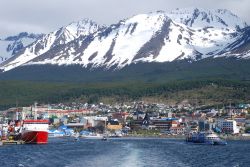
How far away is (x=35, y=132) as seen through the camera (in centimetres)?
12494

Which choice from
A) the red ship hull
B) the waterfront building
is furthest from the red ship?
the waterfront building

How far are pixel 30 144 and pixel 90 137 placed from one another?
5103 centimetres

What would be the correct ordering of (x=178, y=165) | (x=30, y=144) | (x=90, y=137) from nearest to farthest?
(x=178, y=165) < (x=30, y=144) < (x=90, y=137)

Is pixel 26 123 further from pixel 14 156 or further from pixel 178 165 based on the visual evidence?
pixel 178 165

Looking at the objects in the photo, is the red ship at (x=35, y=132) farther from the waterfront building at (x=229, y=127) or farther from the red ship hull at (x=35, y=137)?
the waterfront building at (x=229, y=127)

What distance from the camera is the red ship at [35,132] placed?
4914 inches

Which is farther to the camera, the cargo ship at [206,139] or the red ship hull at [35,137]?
the cargo ship at [206,139]

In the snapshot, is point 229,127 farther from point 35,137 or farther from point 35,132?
point 35,137

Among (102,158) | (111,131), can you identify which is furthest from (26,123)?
(111,131)

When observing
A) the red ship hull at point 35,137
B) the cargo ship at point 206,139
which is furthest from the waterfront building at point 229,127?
the red ship hull at point 35,137

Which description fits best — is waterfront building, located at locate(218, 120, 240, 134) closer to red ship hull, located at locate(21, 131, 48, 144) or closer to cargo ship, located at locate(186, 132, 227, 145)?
cargo ship, located at locate(186, 132, 227, 145)

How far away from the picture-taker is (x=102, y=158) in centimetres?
8356

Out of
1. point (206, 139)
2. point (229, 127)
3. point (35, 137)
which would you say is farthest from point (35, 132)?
point (229, 127)

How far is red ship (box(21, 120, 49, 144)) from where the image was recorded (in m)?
125
